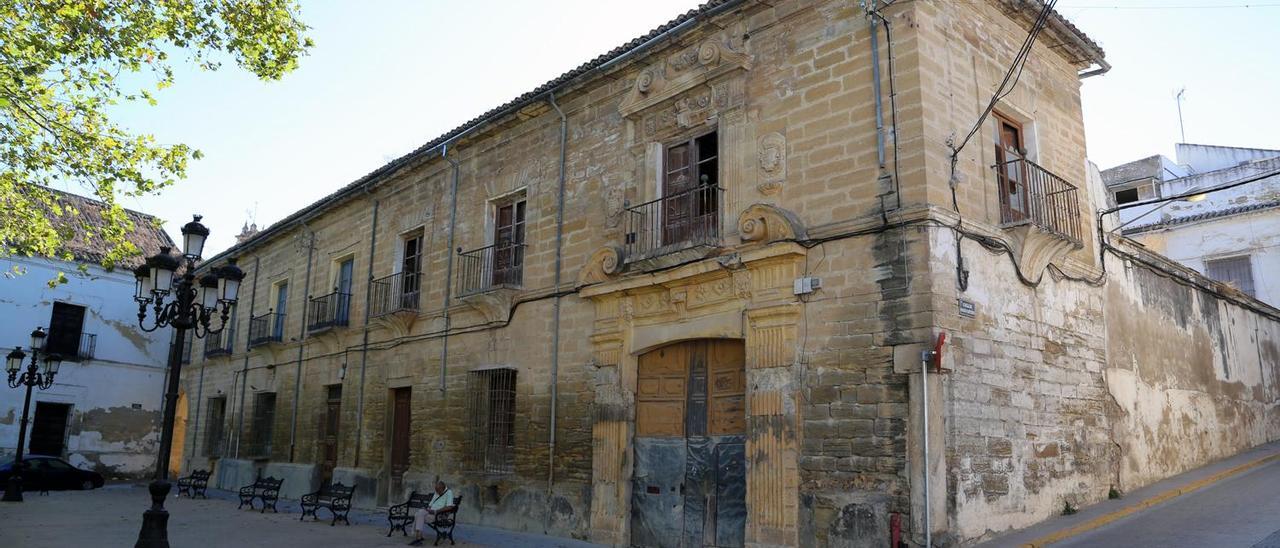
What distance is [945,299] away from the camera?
7855 millimetres

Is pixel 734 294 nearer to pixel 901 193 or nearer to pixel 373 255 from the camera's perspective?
pixel 901 193

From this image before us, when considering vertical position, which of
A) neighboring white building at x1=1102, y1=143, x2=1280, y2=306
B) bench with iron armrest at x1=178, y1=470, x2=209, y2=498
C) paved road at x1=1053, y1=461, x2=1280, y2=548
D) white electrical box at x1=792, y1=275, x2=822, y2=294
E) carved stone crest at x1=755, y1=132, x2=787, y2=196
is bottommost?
bench with iron armrest at x1=178, y1=470, x2=209, y2=498

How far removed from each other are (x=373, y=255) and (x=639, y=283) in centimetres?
803

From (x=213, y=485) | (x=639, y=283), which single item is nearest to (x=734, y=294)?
(x=639, y=283)

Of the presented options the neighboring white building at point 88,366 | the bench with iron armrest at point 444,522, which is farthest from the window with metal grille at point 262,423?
the bench with iron armrest at point 444,522

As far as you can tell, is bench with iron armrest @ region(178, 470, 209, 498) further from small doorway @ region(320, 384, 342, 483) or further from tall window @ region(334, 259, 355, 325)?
tall window @ region(334, 259, 355, 325)

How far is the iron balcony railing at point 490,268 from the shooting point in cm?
1278

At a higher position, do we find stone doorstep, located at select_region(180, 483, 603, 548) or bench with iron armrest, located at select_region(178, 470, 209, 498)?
bench with iron armrest, located at select_region(178, 470, 209, 498)

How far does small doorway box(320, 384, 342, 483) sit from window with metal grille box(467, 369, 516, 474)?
190 inches

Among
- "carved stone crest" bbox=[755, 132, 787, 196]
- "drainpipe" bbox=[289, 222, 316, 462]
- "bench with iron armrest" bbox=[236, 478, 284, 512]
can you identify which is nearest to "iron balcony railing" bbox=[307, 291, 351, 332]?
"drainpipe" bbox=[289, 222, 316, 462]

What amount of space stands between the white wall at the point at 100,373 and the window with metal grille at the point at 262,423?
7589mm

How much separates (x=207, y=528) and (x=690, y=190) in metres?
8.93

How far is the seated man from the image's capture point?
10961 mm

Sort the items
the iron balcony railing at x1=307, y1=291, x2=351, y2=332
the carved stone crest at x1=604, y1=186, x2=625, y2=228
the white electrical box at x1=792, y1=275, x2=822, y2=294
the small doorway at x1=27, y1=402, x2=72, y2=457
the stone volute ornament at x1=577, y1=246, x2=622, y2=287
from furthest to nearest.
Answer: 1. the small doorway at x1=27, y1=402, x2=72, y2=457
2. the iron balcony railing at x1=307, y1=291, x2=351, y2=332
3. the carved stone crest at x1=604, y1=186, x2=625, y2=228
4. the stone volute ornament at x1=577, y1=246, x2=622, y2=287
5. the white electrical box at x1=792, y1=275, x2=822, y2=294
